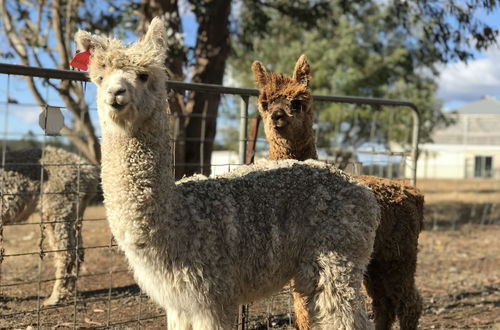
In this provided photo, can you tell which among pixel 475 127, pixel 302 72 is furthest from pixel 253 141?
pixel 475 127

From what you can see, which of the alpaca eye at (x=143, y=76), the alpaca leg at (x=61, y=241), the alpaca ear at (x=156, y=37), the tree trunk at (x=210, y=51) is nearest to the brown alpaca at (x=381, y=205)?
the alpaca ear at (x=156, y=37)

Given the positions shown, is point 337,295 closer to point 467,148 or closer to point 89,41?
point 89,41

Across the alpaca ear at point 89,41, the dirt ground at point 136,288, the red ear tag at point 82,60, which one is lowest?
the dirt ground at point 136,288

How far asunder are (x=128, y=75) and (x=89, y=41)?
36 centimetres

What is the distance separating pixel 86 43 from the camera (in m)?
2.94

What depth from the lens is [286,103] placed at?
399cm

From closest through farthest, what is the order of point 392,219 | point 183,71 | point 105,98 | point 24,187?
point 105,98 < point 392,219 < point 24,187 < point 183,71

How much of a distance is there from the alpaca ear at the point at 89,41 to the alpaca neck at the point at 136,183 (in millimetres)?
417

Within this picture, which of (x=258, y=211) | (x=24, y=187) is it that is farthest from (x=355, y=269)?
(x=24, y=187)

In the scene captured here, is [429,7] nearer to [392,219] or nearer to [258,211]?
[392,219]

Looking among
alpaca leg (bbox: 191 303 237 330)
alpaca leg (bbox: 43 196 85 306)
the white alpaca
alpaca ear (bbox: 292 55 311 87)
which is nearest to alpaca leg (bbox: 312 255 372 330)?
the white alpaca

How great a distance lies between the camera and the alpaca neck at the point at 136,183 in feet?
9.25

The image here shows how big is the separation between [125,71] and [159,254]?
0.94 meters

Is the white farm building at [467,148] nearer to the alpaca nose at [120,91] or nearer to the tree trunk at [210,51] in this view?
the tree trunk at [210,51]
